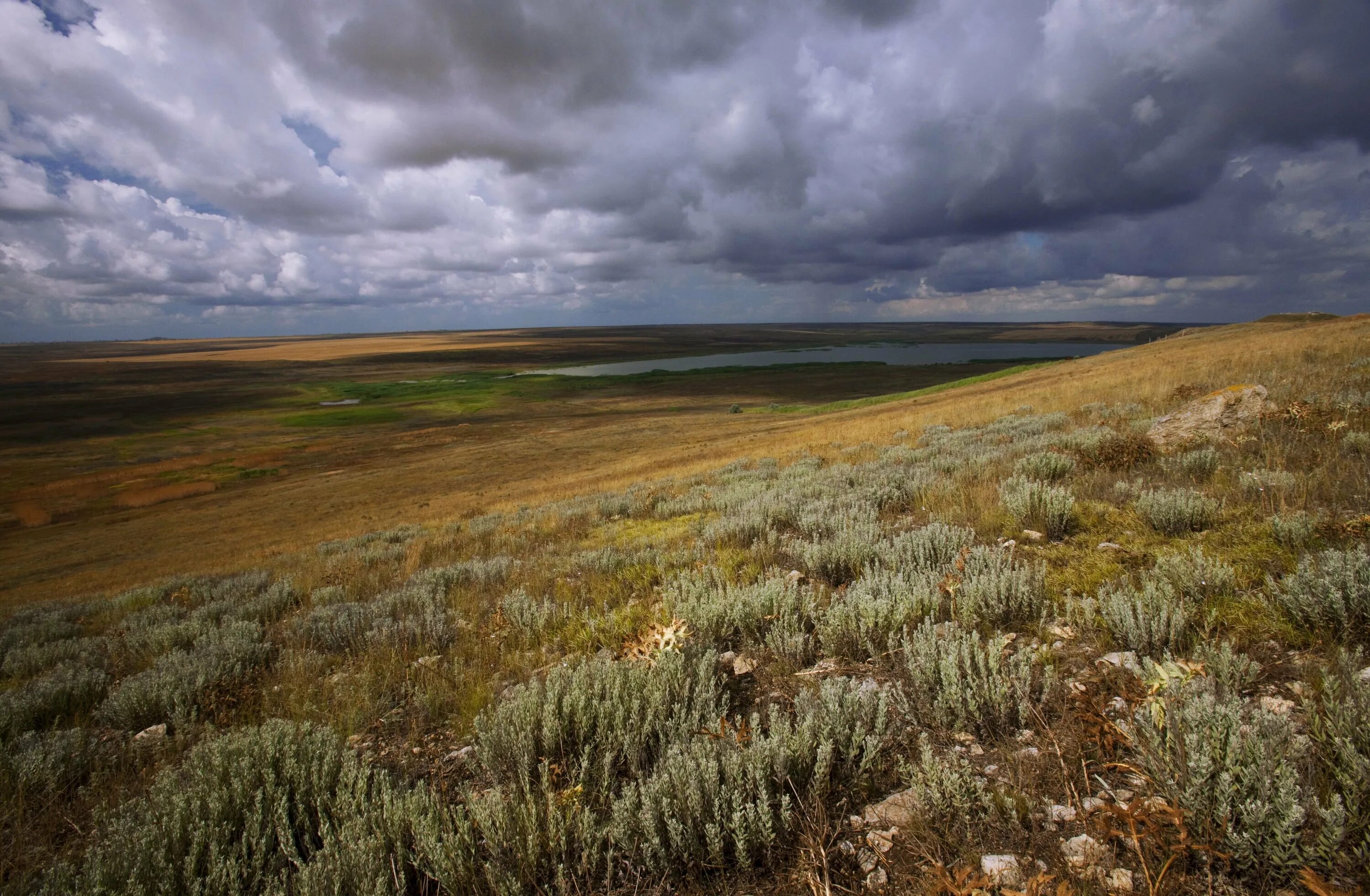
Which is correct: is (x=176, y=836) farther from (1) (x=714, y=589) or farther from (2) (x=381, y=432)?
→ (2) (x=381, y=432)

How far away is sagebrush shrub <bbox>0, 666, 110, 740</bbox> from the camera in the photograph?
377 cm

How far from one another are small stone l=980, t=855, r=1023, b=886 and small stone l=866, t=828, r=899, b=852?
305 millimetres

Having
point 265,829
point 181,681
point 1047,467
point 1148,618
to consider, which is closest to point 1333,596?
point 1148,618

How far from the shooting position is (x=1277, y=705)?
2.38 m

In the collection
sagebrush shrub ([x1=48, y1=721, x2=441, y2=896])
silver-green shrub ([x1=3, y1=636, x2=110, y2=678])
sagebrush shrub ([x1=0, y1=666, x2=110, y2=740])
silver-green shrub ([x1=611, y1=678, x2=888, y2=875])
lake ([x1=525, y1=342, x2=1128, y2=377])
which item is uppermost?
silver-green shrub ([x1=611, y1=678, x2=888, y2=875])

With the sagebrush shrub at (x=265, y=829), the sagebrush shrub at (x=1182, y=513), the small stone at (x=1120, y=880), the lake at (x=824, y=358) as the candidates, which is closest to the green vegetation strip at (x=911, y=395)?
the sagebrush shrub at (x=1182, y=513)

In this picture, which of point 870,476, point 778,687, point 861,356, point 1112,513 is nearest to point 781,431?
point 870,476

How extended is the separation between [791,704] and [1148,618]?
193cm

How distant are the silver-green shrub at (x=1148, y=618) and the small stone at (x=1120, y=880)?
52.1 inches

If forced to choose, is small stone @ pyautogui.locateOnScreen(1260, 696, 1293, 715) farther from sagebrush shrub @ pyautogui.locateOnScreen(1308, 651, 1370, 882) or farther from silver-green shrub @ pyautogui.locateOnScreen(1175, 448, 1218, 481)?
silver-green shrub @ pyautogui.locateOnScreen(1175, 448, 1218, 481)

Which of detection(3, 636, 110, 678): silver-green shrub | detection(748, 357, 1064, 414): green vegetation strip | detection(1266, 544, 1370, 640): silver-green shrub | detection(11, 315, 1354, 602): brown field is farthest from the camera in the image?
detection(748, 357, 1064, 414): green vegetation strip

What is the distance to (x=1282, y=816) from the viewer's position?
1.70 m

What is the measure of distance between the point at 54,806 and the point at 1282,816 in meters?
5.19

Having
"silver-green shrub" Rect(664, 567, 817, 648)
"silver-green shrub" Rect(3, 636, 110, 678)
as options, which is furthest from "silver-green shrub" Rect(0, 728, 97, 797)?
"silver-green shrub" Rect(664, 567, 817, 648)
